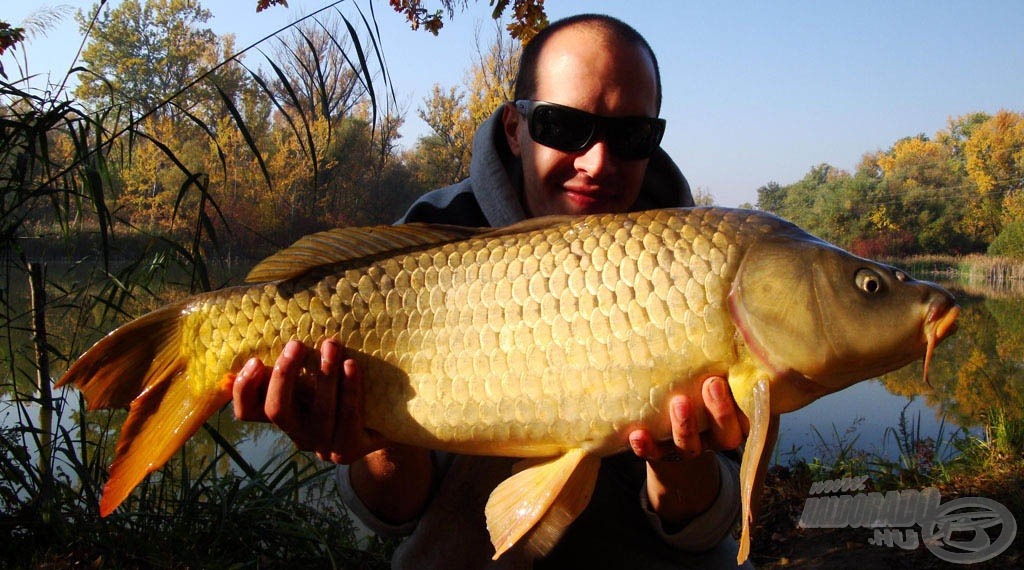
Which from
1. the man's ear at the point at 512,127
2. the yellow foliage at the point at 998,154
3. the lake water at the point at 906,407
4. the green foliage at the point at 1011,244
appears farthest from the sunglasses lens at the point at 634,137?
the yellow foliage at the point at 998,154

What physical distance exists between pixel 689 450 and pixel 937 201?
28.6 m

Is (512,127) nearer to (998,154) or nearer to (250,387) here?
(250,387)

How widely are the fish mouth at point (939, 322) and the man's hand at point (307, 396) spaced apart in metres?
0.88

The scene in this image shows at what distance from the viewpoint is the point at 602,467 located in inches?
64.1

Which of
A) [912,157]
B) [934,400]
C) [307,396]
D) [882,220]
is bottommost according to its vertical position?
[882,220]

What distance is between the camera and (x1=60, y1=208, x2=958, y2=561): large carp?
1.00 m

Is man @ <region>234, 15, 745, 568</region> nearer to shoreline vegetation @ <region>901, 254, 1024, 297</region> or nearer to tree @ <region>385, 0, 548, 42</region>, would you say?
tree @ <region>385, 0, 548, 42</region>

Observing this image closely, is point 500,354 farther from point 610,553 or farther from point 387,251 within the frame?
point 610,553

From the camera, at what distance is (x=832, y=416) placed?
5.74m

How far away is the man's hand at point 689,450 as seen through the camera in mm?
1020

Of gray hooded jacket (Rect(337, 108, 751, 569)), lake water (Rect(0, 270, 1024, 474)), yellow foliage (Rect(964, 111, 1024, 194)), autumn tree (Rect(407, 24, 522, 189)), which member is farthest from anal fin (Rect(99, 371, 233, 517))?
yellow foliage (Rect(964, 111, 1024, 194))

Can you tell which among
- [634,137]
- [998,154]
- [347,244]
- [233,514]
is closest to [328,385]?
[347,244]

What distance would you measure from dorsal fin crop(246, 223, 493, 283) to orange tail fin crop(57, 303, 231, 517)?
0.62 ft

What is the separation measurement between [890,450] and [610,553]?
3.81 m
